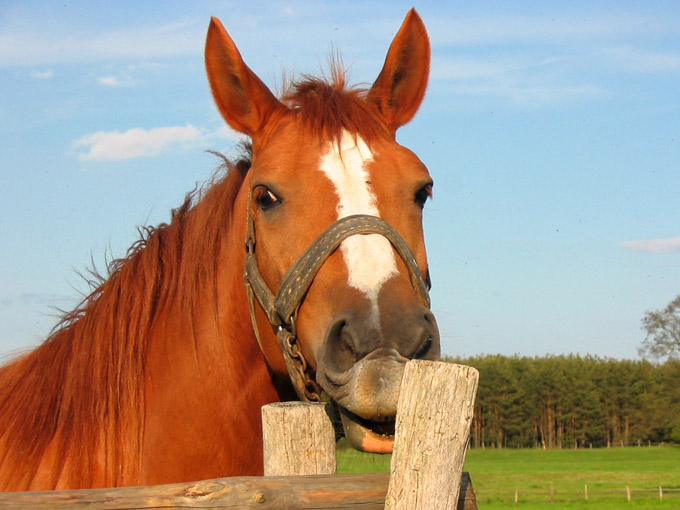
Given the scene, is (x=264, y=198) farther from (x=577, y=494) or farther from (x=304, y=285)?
(x=577, y=494)

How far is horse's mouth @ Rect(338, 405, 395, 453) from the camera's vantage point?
8.31 feet

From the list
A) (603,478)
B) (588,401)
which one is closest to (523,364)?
(588,401)

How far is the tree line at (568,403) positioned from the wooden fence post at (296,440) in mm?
68338

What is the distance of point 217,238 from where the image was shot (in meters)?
3.76

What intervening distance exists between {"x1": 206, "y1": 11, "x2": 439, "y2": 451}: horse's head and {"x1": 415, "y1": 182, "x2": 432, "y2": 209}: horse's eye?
0.04ft

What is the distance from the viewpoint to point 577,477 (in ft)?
143

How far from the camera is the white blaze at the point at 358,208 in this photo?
9.05ft

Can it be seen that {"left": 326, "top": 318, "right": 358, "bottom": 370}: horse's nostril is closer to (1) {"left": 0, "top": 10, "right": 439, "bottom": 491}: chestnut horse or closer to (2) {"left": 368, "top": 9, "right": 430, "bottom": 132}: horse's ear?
(1) {"left": 0, "top": 10, "right": 439, "bottom": 491}: chestnut horse

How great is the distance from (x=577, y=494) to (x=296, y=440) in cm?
3664

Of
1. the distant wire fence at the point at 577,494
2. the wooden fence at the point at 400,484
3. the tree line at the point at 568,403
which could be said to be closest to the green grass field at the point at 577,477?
the distant wire fence at the point at 577,494

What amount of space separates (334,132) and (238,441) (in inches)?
60.2

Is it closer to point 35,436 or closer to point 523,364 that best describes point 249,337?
point 35,436

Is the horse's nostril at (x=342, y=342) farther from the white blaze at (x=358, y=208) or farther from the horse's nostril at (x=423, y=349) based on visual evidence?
the horse's nostril at (x=423, y=349)

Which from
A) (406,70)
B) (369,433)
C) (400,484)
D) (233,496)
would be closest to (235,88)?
(406,70)
